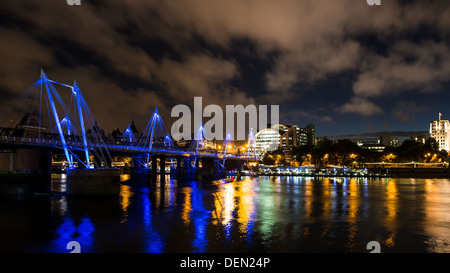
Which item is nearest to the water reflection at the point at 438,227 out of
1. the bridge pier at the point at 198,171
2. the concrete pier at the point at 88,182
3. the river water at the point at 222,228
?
the river water at the point at 222,228

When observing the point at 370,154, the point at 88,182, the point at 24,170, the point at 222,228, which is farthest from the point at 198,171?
the point at 370,154

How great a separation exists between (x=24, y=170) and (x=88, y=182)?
19308mm

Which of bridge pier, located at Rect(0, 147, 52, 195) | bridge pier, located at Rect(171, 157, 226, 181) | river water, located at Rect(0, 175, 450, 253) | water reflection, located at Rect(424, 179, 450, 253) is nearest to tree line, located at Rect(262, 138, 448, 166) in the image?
bridge pier, located at Rect(171, 157, 226, 181)

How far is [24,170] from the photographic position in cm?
4941

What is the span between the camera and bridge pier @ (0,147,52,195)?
46250mm

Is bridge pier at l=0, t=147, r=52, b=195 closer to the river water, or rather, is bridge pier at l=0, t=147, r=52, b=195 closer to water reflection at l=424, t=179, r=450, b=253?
the river water

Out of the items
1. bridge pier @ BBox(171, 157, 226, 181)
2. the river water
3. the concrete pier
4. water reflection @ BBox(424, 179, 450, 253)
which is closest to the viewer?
the river water

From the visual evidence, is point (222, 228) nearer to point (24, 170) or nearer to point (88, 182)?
point (88, 182)

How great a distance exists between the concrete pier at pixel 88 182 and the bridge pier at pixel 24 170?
13.0m

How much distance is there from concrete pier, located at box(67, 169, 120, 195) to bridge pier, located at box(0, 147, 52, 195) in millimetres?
12984

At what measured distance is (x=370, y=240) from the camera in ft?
62.4
